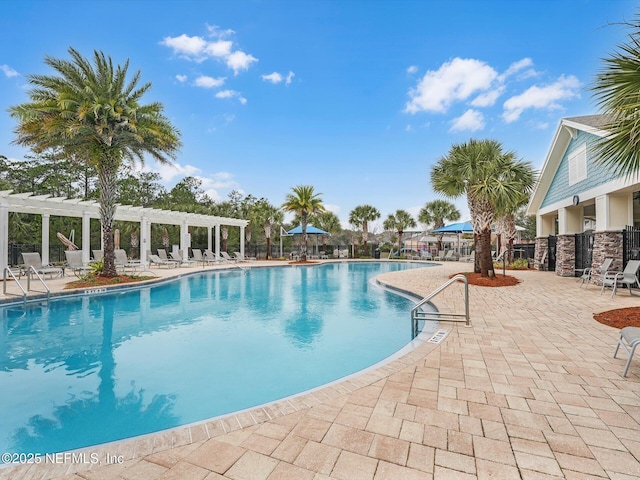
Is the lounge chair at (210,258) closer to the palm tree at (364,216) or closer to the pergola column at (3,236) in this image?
the pergola column at (3,236)

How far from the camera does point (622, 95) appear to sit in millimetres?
4375

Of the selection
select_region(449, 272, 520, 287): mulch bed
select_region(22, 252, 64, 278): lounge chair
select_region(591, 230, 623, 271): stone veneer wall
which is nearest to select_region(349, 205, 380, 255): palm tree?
select_region(449, 272, 520, 287): mulch bed

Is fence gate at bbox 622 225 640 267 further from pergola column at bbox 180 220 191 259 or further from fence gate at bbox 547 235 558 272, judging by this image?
pergola column at bbox 180 220 191 259

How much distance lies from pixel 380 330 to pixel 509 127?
48.5 ft

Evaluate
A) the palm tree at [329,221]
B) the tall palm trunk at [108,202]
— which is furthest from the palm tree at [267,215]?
the tall palm trunk at [108,202]

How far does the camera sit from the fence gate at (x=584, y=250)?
39.7 ft

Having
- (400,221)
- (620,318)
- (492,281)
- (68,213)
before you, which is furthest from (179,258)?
(620,318)

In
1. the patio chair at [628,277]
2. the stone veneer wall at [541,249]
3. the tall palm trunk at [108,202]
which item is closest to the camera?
the patio chair at [628,277]

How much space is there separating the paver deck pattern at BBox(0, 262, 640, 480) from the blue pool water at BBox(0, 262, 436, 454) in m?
1.20

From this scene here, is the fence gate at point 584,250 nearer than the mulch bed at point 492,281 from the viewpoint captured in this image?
No

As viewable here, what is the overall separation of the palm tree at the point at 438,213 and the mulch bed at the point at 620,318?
75.8ft

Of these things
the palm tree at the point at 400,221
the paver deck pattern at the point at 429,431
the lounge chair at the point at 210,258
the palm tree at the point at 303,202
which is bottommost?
the paver deck pattern at the point at 429,431

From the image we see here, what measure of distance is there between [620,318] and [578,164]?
28.7 ft

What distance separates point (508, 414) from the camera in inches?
101
